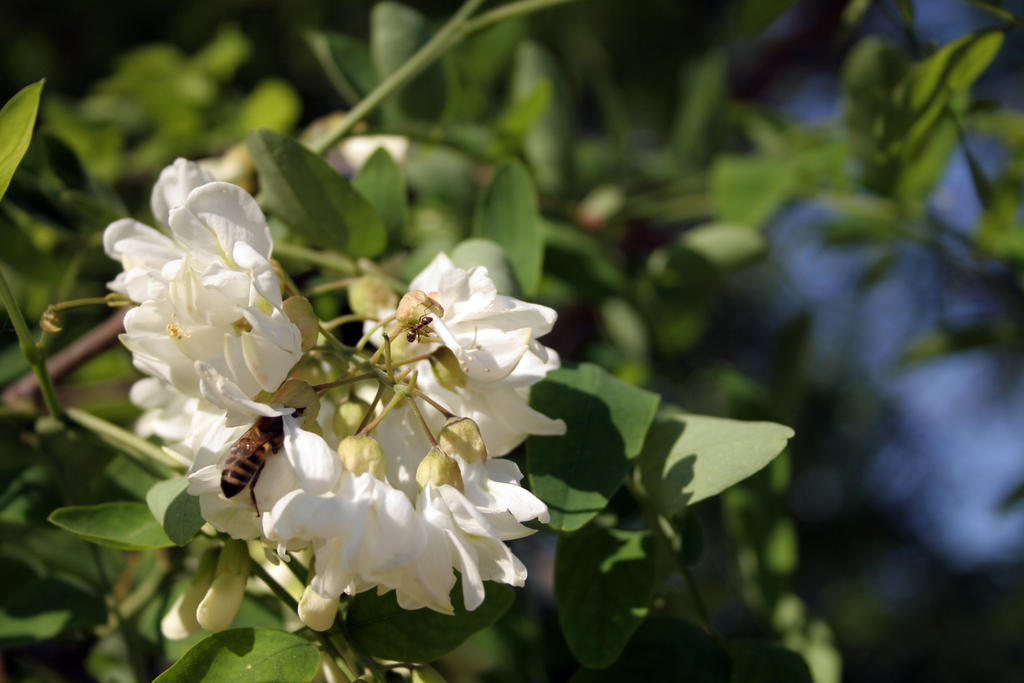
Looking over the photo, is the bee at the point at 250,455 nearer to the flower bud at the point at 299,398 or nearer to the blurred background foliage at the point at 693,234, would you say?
the flower bud at the point at 299,398

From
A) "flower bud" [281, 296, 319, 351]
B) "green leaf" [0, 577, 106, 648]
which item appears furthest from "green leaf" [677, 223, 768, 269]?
"green leaf" [0, 577, 106, 648]

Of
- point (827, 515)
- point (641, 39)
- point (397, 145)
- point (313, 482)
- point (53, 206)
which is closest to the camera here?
point (313, 482)

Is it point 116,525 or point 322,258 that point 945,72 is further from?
point 116,525

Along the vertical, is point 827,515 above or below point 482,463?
below

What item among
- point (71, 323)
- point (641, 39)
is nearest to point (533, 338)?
point (71, 323)

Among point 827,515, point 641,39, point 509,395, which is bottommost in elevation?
point 827,515

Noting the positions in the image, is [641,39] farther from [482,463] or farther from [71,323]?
[482,463]

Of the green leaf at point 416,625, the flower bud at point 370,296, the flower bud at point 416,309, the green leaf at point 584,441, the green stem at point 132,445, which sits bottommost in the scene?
the green leaf at point 416,625

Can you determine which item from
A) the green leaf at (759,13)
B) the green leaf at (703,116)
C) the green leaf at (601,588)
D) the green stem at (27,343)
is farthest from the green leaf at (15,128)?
the green leaf at (703,116)

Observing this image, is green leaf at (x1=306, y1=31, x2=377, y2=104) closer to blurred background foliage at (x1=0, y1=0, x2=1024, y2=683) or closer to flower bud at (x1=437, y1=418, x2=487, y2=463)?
blurred background foliage at (x1=0, y1=0, x2=1024, y2=683)
